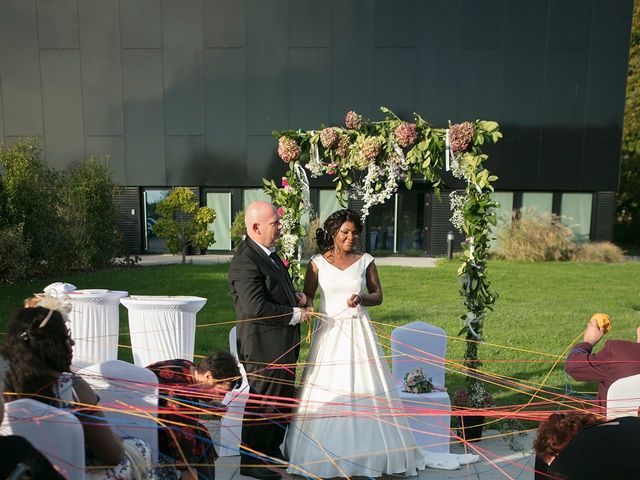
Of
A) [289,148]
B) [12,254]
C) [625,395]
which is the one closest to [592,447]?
[625,395]

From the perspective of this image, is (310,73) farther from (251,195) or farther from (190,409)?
(190,409)

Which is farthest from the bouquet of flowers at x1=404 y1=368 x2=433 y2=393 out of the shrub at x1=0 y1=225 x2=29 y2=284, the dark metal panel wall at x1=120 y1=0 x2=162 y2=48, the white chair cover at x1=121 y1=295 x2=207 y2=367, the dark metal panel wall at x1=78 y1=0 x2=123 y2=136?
the dark metal panel wall at x1=120 y1=0 x2=162 y2=48

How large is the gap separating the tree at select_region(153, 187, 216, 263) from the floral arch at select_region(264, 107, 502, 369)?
34.5ft

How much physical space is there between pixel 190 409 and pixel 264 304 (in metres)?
0.94

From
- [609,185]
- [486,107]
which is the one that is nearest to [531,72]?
[486,107]

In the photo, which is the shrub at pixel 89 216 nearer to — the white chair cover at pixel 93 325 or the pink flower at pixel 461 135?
the white chair cover at pixel 93 325

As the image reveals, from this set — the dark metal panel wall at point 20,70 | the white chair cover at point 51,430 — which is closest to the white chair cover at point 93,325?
the white chair cover at point 51,430

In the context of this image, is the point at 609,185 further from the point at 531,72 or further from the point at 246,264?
the point at 246,264

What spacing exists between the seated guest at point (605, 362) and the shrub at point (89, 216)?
41.5 feet

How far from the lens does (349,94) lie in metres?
16.6

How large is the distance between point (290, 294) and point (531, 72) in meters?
16.2

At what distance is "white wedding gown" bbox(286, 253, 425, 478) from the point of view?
353 cm

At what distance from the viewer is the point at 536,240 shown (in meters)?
16.0

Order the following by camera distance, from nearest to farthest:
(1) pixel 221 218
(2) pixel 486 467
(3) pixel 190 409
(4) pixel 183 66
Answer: (3) pixel 190 409, (2) pixel 486 467, (4) pixel 183 66, (1) pixel 221 218
